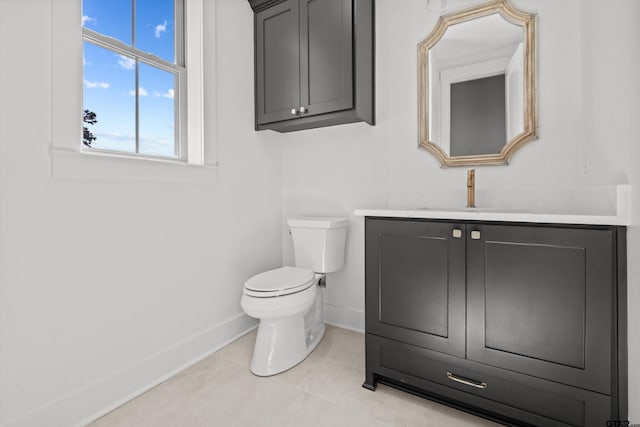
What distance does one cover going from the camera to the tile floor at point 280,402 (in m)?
1.36

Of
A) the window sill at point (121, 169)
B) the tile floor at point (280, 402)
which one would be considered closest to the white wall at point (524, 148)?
the tile floor at point (280, 402)

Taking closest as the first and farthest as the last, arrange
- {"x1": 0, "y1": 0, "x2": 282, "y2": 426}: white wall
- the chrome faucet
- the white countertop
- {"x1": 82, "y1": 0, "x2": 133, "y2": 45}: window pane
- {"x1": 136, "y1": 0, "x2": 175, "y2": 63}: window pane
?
the white countertop < {"x1": 0, "y1": 0, "x2": 282, "y2": 426}: white wall < {"x1": 82, "y1": 0, "x2": 133, "y2": 45}: window pane < the chrome faucet < {"x1": 136, "y1": 0, "x2": 175, "y2": 63}: window pane

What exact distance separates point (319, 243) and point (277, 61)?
1.28 meters

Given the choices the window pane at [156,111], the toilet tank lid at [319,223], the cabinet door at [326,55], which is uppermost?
the cabinet door at [326,55]

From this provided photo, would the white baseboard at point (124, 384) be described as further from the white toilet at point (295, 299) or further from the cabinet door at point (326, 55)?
the cabinet door at point (326, 55)

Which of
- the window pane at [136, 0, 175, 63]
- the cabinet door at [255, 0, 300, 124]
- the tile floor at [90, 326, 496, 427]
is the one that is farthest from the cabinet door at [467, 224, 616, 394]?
the window pane at [136, 0, 175, 63]

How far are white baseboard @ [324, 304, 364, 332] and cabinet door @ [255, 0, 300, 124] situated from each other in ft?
4.73

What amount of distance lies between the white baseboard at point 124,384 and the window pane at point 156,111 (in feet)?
3.70

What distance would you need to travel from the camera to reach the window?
156 cm

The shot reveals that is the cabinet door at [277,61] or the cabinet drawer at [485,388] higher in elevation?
the cabinet door at [277,61]

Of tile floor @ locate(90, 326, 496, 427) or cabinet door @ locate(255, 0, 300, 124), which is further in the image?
cabinet door @ locate(255, 0, 300, 124)

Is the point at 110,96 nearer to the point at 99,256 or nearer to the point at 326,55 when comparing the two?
the point at 99,256

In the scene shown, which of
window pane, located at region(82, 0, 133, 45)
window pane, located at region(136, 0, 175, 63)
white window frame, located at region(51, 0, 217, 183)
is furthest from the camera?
window pane, located at region(136, 0, 175, 63)

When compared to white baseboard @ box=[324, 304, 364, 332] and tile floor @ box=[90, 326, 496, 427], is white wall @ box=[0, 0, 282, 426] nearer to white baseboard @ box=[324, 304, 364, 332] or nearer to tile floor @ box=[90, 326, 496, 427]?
tile floor @ box=[90, 326, 496, 427]
